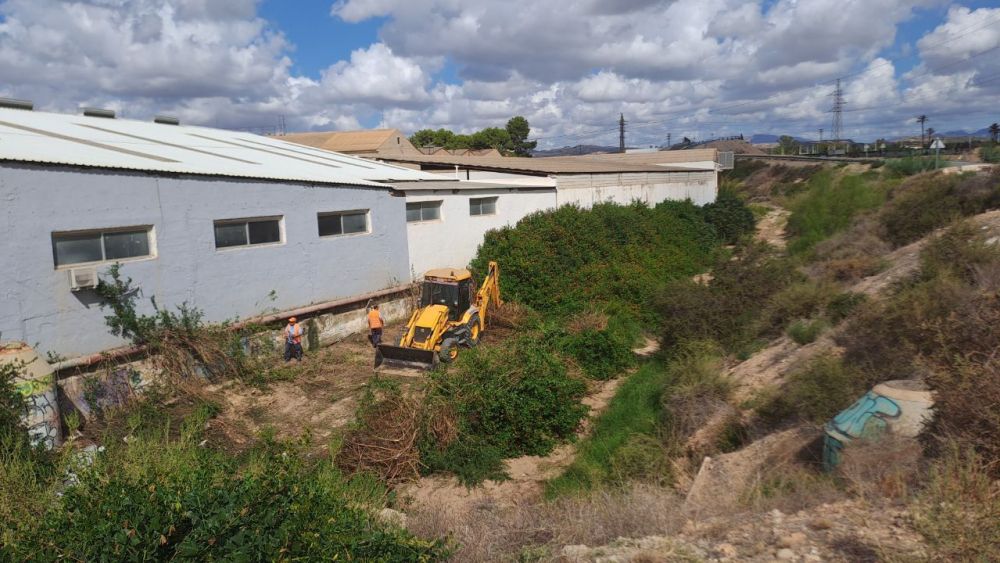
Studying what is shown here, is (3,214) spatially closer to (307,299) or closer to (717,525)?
(307,299)

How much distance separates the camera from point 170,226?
39.3 ft

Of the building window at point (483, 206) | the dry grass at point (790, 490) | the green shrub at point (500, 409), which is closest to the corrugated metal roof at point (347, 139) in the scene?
the building window at point (483, 206)

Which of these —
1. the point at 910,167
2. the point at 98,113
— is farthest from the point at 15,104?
the point at 910,167

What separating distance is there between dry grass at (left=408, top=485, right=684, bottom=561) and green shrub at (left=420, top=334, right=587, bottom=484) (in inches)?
120

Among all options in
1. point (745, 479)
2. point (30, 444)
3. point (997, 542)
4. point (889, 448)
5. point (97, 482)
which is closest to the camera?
point (997, 542)

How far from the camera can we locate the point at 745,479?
748cm

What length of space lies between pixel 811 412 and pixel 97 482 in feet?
26.8

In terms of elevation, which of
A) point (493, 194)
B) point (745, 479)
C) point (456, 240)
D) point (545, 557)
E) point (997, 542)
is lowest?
point (745, 479)

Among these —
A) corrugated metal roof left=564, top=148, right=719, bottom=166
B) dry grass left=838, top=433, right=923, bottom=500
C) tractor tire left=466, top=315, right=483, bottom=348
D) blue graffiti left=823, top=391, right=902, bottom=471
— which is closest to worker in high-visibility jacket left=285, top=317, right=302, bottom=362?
tractor tire left=466, top=315, right=483, bottom=348

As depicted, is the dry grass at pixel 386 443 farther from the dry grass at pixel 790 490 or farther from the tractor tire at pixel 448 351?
the dry grass at pixel 790 490

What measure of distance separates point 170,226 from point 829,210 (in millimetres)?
25102

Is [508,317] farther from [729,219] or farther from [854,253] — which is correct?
[729,219]

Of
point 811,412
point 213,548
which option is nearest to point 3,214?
point 213,548

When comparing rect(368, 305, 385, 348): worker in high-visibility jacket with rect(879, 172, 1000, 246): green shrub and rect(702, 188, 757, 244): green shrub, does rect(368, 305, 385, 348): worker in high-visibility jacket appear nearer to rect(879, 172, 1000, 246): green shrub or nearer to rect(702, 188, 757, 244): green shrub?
rect(879, 172, 1000, 246): green shrub
